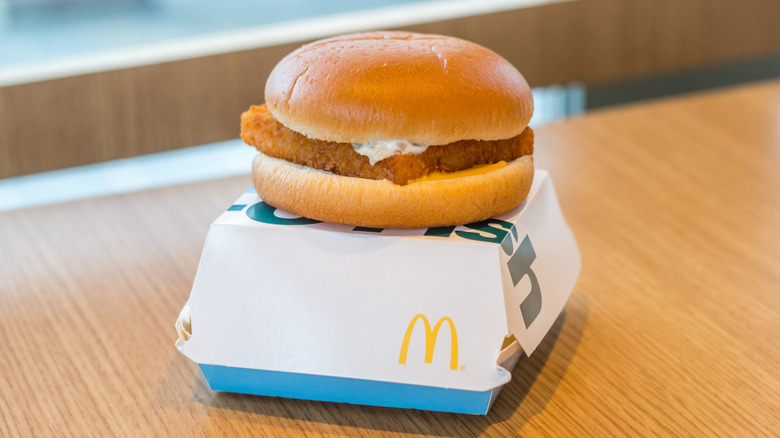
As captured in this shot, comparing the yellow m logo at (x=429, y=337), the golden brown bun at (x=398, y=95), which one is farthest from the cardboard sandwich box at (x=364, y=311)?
the golden brown bun at (x=398, y=95)

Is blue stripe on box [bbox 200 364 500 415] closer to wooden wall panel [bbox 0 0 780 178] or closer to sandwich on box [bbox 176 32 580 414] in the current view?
sandwich on box [bbox 176 32 580 414]

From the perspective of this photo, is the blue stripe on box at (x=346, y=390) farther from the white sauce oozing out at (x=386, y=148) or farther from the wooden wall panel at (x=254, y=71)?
the wooden wall panel at (x=254, y=71)

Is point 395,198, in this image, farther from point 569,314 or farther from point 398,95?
point 569,314

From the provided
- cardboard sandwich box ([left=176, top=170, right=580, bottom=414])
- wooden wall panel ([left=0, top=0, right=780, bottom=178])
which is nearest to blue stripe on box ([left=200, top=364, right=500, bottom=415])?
cardboard sandwich box ([left=176, top=170, right=580, bottom=414])

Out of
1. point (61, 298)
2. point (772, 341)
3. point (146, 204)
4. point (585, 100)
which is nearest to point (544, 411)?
point (772, 341)

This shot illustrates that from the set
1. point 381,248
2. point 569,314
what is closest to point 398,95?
point 381,248

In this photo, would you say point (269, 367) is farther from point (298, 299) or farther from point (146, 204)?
point (146, 204)
